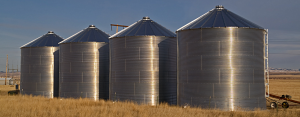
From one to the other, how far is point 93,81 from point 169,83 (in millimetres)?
8971

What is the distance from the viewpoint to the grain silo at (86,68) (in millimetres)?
32531

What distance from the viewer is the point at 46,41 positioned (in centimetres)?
3981

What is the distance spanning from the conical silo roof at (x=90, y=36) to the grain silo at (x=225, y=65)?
1359cm

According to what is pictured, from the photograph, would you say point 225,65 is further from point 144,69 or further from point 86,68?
point 86,68

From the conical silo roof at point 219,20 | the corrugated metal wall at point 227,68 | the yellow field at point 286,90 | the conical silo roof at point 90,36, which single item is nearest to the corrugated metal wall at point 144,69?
the conical silo roof at point 219,20

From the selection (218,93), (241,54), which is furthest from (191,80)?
(241,54)

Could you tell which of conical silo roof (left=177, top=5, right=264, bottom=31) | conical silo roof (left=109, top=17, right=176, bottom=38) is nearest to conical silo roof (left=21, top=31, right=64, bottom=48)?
conical silo roof (left=109, top=17, right=176, bottom=38)

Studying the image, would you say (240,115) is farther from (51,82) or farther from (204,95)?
(51,82)

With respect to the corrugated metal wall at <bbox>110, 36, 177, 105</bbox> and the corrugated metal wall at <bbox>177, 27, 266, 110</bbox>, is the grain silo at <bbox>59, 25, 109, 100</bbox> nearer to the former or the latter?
the corrugated metal wall at <bbox>110, 36, 177, 105</bbox>

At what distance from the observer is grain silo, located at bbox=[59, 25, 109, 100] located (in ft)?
107

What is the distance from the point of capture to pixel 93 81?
1281 inches

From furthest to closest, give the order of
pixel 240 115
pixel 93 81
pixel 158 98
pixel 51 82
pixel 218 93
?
pixel 51 82
pixel 93 81
pixel 158 98
pixel 218 93
pixel 240 115

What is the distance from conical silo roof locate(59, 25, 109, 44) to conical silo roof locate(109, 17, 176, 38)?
15.5 feet

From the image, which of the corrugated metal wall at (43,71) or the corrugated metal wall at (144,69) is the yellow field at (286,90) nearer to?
the corrugated metal wall at (144,69)
